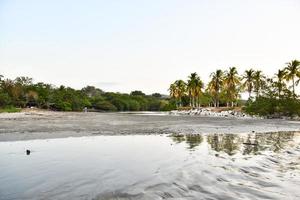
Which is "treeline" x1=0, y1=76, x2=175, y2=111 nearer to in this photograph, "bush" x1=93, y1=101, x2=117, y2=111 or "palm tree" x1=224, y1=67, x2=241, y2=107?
"bush" x1=93, y1=101, x2=117, y2=111

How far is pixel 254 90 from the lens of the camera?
305 feet

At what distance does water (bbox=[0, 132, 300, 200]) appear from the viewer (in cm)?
678

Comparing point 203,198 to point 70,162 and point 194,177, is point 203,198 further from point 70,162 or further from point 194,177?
point 70,162

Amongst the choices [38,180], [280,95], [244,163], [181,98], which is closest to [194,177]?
[244,163]

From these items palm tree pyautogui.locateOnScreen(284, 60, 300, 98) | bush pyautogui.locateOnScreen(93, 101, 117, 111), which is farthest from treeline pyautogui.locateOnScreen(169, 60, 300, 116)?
bush pyautogui.locateOnScreen(93, 101, 117, 111)

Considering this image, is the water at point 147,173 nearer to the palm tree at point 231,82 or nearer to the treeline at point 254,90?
the treeline at point 254,90

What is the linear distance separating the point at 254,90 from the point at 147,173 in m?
89.6

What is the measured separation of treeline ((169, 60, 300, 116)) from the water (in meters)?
46.0

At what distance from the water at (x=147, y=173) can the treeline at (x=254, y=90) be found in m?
46.0

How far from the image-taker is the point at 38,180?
7.84m

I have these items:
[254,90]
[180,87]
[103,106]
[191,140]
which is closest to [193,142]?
[191,140]

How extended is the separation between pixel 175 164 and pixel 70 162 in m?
3.53

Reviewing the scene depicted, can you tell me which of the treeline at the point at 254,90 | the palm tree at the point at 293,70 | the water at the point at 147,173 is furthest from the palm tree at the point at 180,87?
the water at the point at 147,173

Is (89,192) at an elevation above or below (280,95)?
below
